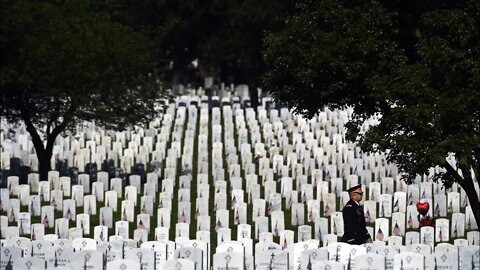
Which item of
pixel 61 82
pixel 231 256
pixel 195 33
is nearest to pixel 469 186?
pixel 231 256

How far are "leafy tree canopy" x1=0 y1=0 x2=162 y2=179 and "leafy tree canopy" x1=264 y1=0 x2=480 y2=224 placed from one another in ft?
39.7

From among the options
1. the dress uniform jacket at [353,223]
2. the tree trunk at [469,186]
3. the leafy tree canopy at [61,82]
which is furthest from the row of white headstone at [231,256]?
the leafy tree canopy at [61,82]

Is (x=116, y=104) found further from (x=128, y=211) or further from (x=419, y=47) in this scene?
(x=419, y=47)

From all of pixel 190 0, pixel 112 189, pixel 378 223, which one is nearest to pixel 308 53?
pixel 378 223

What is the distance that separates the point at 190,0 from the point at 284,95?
38044 millimetres

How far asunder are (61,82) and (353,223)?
14453mm

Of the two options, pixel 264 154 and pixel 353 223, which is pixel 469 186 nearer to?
pixel 353 223

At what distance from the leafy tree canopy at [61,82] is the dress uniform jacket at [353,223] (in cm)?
1355

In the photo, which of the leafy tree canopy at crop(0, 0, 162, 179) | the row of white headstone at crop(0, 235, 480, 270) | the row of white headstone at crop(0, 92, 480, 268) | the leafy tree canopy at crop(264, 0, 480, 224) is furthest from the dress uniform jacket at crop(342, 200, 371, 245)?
the leafy tree canopy at crop(0, 0, 162, 179)

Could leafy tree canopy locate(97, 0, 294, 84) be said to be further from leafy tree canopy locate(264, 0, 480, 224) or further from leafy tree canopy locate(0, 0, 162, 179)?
leafy tree canopy locate(264, 0, 480, 224)

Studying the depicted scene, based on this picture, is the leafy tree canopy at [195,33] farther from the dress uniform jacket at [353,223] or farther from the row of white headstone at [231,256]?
the row of white headstone at [231,256]

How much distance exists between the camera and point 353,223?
22703 millimetres

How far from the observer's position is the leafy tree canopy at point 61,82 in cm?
3550

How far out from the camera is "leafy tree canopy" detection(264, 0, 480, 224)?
73.0 feet
